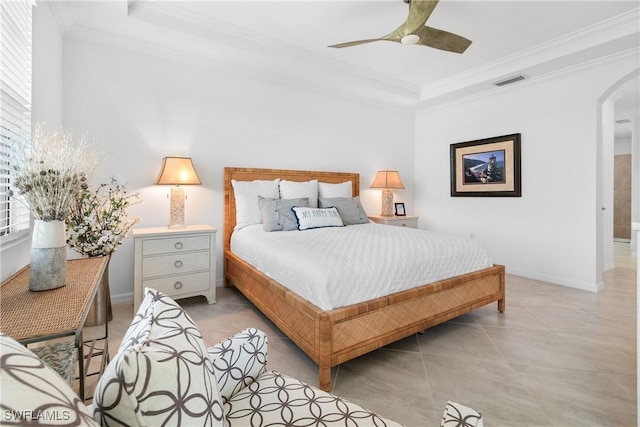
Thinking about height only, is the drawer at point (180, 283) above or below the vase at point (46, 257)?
below

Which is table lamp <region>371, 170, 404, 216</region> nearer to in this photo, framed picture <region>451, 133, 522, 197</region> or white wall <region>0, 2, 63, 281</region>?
framed picture <region>451, 133, 522, 197</region>

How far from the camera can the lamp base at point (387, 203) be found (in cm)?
477

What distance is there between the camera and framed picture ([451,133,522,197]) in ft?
13.1

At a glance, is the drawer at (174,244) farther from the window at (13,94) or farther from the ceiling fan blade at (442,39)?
the ceiling fan blade at (442,39)

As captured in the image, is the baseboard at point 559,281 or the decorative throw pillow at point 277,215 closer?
the decorative throw pillow at point 277,215

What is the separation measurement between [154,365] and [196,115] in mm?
3331

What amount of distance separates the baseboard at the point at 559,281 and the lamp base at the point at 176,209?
4.18 meters

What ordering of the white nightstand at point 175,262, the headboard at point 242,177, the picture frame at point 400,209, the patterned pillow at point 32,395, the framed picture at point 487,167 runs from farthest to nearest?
the picture frame at point 400,209, the framed picture at point 487,167, the headboard at point 242,177, the white nightstand at point 175,262, the patterned pillow at point 32,395

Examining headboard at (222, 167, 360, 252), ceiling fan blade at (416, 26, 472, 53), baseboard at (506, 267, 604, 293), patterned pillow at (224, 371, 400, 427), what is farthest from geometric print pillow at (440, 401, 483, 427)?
baseboard at (506, 267, 604, 293)

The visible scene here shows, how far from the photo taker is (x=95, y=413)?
514 millimetres

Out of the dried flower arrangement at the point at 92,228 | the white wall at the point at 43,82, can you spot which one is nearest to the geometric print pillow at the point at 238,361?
the white wall at the point at 43,82

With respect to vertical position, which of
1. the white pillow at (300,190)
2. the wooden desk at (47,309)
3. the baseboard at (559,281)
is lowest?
the baseboard at (559,281)

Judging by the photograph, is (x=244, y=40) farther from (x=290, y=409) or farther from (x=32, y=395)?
(x=32, y=395)

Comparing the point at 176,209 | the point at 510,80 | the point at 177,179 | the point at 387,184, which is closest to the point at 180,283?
the point at 176,209
